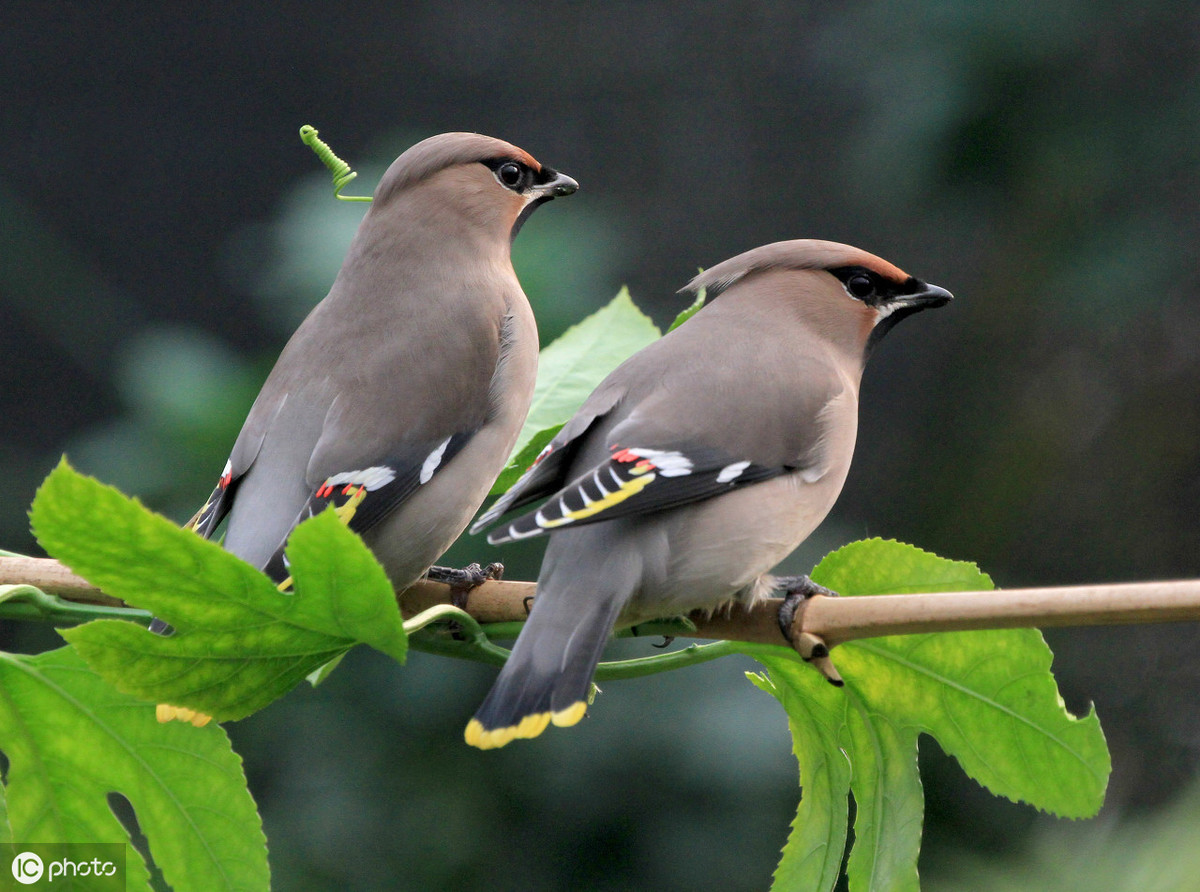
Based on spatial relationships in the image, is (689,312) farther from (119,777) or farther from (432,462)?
(119,777)

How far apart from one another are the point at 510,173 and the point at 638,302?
3.70m

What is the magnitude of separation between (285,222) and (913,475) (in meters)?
2.63

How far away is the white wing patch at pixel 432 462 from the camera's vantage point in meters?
1.72

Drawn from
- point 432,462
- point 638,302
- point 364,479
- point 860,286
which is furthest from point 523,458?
point 638,302

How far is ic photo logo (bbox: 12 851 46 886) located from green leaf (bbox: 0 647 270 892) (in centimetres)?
2

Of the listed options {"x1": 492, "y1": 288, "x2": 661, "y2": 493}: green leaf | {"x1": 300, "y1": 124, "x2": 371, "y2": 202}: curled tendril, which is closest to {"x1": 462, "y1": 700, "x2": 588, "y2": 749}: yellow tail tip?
{"x1": 492, "y1": 288, "x2": 661, "y2": 493}: green leaf

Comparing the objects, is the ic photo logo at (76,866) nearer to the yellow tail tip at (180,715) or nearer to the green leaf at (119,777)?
the green leaf at (119,777)

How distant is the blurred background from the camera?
366 cm

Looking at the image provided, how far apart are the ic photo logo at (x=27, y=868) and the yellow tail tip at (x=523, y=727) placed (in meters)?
0.43

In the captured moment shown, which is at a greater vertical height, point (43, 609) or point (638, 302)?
point (43, 609)

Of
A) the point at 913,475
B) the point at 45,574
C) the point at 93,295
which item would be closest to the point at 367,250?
the point at 45,574

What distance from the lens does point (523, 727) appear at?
1278mm

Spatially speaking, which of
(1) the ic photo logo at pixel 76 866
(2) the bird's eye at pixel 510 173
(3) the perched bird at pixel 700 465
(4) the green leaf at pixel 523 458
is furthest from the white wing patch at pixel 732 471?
(1) the ic photo logo at pixel 76 866

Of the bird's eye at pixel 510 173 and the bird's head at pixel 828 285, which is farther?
Result: the bird's eye at pixel 510 173
